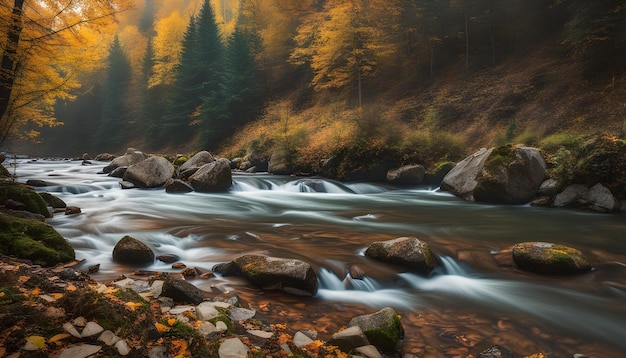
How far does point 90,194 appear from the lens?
38.4 feet

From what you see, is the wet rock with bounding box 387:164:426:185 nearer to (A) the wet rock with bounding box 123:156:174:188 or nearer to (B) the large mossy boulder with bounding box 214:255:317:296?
(A) the wet rock with bounding box 123:156:174:188

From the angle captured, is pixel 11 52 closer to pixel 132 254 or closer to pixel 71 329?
pixel 132 254

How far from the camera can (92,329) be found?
6.88 ft

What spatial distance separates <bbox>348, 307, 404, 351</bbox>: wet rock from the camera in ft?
10.5

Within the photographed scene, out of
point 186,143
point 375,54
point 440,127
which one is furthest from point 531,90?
point 186,143

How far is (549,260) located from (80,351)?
18.9 ft

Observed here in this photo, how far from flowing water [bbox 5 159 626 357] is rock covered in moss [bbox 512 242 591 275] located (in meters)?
0.14

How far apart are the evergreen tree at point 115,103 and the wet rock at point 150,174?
35465mm

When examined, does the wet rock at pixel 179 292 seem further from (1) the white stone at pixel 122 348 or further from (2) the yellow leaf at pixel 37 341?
(2) the yellow leaf at pixel 37 341

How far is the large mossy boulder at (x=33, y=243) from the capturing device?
435 cm

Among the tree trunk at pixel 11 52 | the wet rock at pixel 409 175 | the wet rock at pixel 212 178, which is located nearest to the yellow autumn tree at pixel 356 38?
the wet rock at pixel 409 175

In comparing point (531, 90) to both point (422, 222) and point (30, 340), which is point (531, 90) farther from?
point (30, 340)

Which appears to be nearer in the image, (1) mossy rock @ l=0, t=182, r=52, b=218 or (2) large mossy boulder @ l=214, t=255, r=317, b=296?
(2) large mossy boulder @ l=214, t=255, r=317, b=296

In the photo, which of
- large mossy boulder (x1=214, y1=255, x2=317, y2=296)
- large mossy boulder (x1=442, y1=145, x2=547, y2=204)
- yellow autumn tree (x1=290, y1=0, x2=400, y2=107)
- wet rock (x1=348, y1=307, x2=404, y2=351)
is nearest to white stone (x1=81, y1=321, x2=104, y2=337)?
wet rock (x1=348, y1=307, x2=404, y2=351)
